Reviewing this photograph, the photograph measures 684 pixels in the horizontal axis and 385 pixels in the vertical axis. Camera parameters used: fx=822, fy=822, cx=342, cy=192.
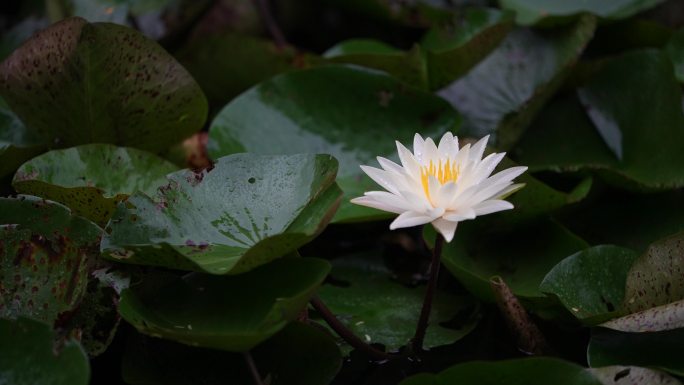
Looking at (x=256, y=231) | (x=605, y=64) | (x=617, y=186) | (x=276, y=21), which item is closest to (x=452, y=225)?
(x=256, y=231)

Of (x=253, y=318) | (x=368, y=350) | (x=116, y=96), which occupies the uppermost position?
(x=116, y=96)

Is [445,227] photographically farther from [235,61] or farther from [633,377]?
[235,61]

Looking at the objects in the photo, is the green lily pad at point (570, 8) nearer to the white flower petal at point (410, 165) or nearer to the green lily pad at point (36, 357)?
the white flower petal at point (410, 165)

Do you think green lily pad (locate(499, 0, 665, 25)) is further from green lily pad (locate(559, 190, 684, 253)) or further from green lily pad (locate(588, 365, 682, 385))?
green lily pad (locate(588, 365, 682, 385))

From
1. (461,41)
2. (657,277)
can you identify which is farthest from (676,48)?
(657,277)

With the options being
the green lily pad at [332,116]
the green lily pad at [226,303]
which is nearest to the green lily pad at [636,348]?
the green lily pad at [226,303]

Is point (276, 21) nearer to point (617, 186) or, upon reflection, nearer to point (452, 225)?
point (617, 186)
